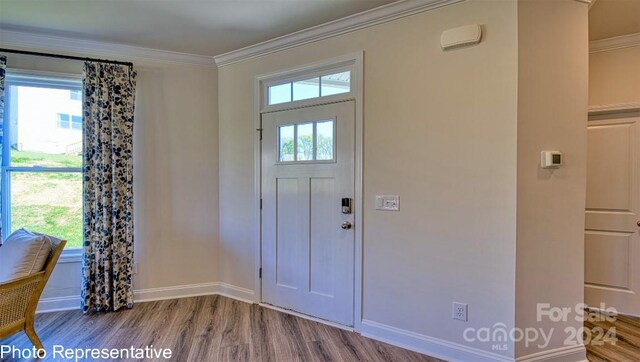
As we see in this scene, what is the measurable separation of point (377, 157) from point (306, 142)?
733mm

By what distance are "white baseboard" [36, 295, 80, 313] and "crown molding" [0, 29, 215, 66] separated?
2.38 meters

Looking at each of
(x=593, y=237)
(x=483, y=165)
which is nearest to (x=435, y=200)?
(x=483, y=165)

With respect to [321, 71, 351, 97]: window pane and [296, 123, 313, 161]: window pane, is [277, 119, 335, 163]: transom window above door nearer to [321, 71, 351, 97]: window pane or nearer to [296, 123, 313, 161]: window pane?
[296, 123, 313, 161]: window pane

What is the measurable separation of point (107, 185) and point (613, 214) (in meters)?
4.79

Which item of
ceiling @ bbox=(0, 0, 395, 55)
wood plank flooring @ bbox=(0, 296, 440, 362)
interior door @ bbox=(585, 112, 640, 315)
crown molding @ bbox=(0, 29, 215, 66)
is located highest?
ceiling @ bbox=(0, 0, 395, 55)

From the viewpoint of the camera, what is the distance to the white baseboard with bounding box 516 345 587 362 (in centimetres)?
224

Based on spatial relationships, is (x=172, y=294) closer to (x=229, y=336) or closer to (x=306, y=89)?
(x=229, y=336)

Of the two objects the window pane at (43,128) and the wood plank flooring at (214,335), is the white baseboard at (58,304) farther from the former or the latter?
the window pane at (43,128)

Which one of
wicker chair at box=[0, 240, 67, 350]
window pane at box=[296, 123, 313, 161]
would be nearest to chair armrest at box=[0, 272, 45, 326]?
wicker chair at box=[0, 240, 67, 350]

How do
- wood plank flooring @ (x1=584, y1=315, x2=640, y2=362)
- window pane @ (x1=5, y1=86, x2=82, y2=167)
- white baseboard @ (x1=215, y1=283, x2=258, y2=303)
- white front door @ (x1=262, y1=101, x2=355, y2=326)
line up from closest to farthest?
1. wood plank flooring @ (x1=584, y1=315, x2=640, y2=362)
2. white front door @ (x1=262, y1=101, x2=355, y2=326)
3. window pane @ (x1=5, y1=86, x2=82, y2=167)
4. white baseboard @ (x1=215, y1=283, x2=258, y2=303)

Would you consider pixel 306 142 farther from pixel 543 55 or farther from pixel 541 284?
pixel 541 284

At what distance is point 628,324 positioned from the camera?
295cm

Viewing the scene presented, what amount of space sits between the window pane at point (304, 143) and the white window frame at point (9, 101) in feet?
7.34

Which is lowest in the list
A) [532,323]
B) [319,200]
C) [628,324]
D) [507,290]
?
[628,324]
